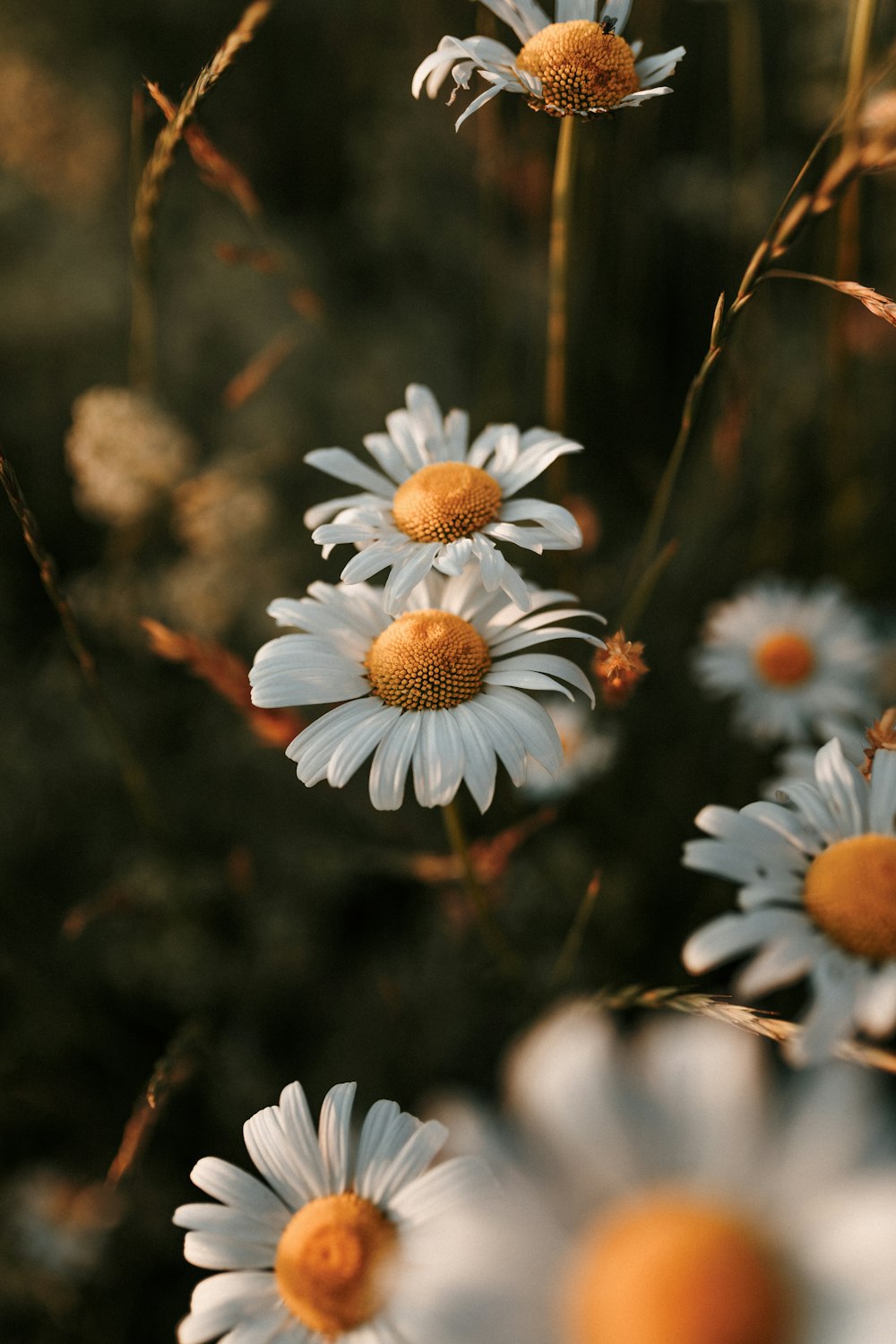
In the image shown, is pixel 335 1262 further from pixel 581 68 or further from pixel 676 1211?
pixel 581 68

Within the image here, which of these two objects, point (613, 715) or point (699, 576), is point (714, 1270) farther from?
point (699, 576)

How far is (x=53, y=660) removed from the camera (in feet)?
6.62

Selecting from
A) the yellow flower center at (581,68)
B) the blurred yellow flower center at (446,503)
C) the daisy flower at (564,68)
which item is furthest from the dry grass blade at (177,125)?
the blurred yellow flower center at (446,503)

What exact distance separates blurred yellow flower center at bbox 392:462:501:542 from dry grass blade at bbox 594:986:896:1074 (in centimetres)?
49

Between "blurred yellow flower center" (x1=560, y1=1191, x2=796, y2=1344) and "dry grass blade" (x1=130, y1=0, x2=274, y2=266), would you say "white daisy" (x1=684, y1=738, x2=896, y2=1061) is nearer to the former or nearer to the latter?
"blurred yellow flower center" (x1=560, y1=1191, x2=796, y2=1344)

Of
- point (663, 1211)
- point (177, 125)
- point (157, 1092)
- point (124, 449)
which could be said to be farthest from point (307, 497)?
point (663, 1211)

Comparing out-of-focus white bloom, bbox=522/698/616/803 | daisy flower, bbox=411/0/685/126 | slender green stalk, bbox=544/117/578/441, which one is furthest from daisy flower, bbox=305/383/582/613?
out-of-focus white bloom, bbox=522/698/616/803

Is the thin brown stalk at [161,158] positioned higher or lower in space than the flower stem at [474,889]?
higher

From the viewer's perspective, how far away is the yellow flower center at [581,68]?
3.22 feet

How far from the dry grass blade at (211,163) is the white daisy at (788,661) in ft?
3.31

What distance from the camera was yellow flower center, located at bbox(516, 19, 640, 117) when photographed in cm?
98

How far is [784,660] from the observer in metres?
1.72

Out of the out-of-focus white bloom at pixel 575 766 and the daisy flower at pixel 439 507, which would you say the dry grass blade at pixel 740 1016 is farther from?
the out-of-focus white bloom at pixel 575 766

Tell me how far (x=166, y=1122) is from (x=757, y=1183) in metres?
1.38
